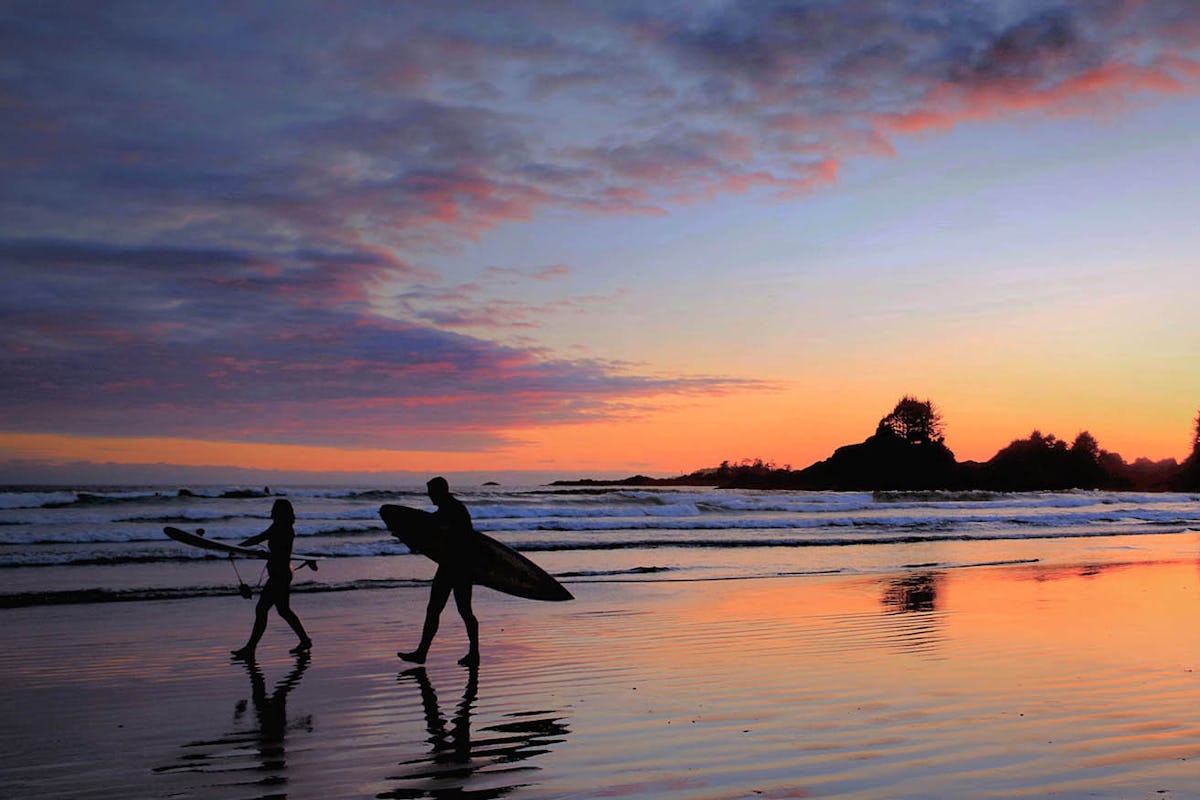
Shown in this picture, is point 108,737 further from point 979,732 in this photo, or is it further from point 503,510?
point 503,510

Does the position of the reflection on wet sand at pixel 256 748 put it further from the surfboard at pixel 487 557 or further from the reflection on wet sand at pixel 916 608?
the reflection on wet sand at pixel 916 608

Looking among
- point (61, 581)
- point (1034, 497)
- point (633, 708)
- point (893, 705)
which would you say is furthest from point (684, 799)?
point (1034, 497)

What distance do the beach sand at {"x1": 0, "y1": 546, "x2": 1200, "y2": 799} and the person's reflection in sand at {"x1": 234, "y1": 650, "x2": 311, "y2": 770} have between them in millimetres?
28

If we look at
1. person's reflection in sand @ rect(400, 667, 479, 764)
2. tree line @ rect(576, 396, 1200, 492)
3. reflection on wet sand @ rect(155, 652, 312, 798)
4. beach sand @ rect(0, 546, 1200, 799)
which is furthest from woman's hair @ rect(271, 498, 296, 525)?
tree line @ rect(576, 396, 1200, 492)

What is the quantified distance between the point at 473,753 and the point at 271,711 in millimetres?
2428

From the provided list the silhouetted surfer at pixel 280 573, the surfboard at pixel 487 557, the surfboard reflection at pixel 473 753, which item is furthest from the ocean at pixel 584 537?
the surfboard reflection at pixel 473 753

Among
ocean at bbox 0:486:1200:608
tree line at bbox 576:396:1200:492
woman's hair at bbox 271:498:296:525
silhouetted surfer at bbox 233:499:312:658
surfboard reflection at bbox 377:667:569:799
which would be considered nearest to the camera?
surfboard reflection at bbox 377:667:569:799

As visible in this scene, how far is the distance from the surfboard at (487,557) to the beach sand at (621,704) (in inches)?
23.4

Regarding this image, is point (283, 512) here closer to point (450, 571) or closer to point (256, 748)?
point (450, 571)

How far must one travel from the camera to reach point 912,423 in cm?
7794

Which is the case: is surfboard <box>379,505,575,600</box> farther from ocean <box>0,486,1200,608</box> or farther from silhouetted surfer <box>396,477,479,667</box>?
ocean <box>0,486,1200,608</box>

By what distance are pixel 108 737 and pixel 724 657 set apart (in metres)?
5.99

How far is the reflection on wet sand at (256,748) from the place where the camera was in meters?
6.08

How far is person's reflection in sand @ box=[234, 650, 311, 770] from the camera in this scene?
21.3 ft
